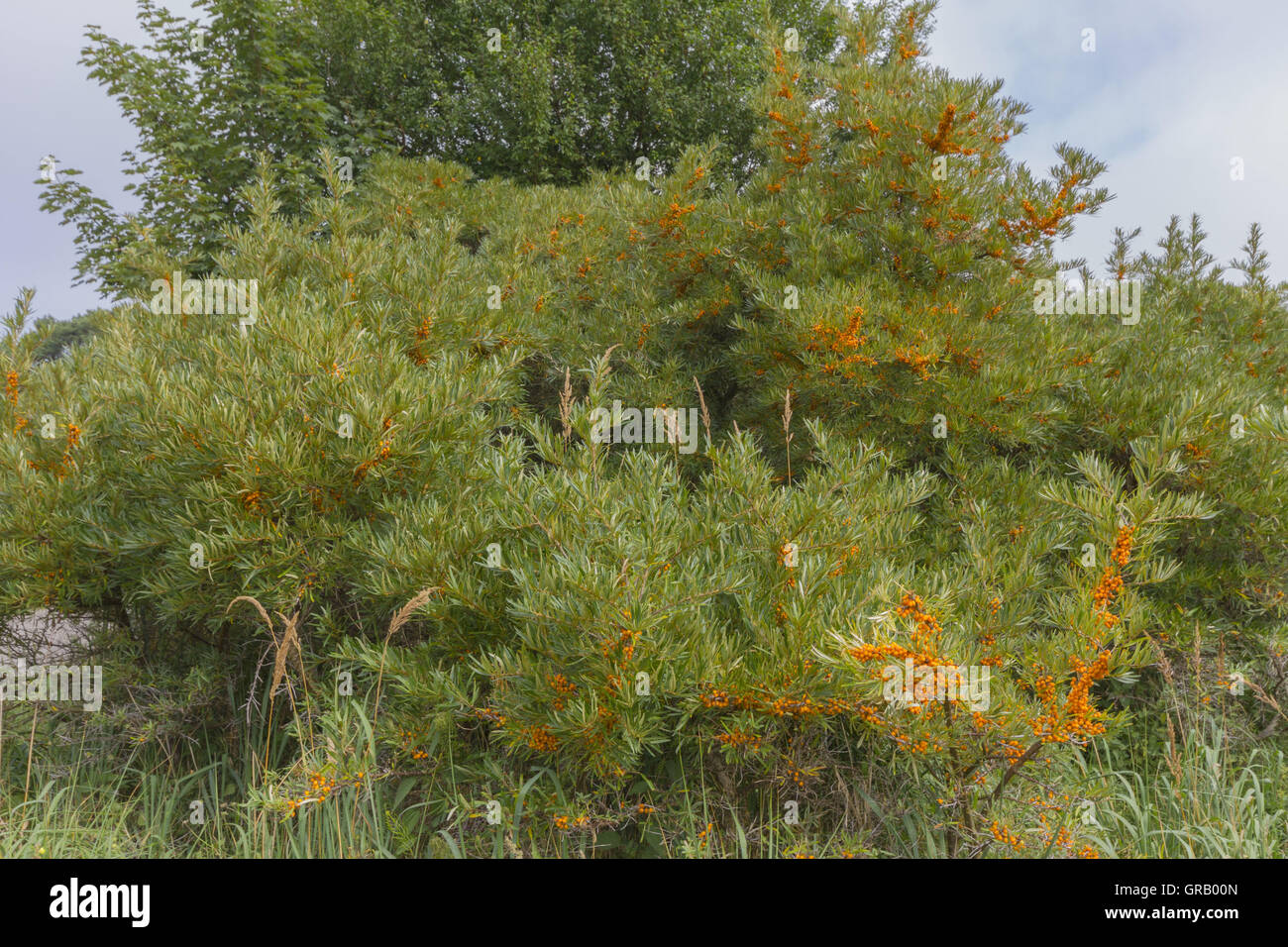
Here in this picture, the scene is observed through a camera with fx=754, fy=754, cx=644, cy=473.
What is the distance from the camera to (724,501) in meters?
2.60

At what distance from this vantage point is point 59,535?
324 centimetres

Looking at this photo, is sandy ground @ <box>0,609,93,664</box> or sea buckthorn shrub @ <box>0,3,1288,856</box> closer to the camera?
sea buckthorn shrub @ <box>0,3,1288,856</box>

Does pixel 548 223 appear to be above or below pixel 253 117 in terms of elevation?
below

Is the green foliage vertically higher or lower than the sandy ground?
higher

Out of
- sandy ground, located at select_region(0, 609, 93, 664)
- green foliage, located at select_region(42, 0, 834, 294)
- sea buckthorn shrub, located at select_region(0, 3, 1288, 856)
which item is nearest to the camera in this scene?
sea buckthorn shrub, located at select_region(0, 3, 1288, 856)

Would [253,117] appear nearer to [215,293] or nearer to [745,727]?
[215,293]

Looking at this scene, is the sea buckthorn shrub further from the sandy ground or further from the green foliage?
Answer: the green foliage

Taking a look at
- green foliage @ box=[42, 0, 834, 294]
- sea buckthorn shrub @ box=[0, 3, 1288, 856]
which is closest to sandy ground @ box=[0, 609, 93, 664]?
sea buckthorn shrub @ box=[0, 3, 1288, 856]

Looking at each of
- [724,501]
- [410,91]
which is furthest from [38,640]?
[410,91]

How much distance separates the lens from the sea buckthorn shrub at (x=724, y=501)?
223 cm

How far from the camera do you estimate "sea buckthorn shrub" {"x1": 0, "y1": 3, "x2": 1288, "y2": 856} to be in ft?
7.32

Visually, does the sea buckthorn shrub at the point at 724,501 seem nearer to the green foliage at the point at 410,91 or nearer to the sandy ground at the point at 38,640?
the sandy ground at the point at 38,640
